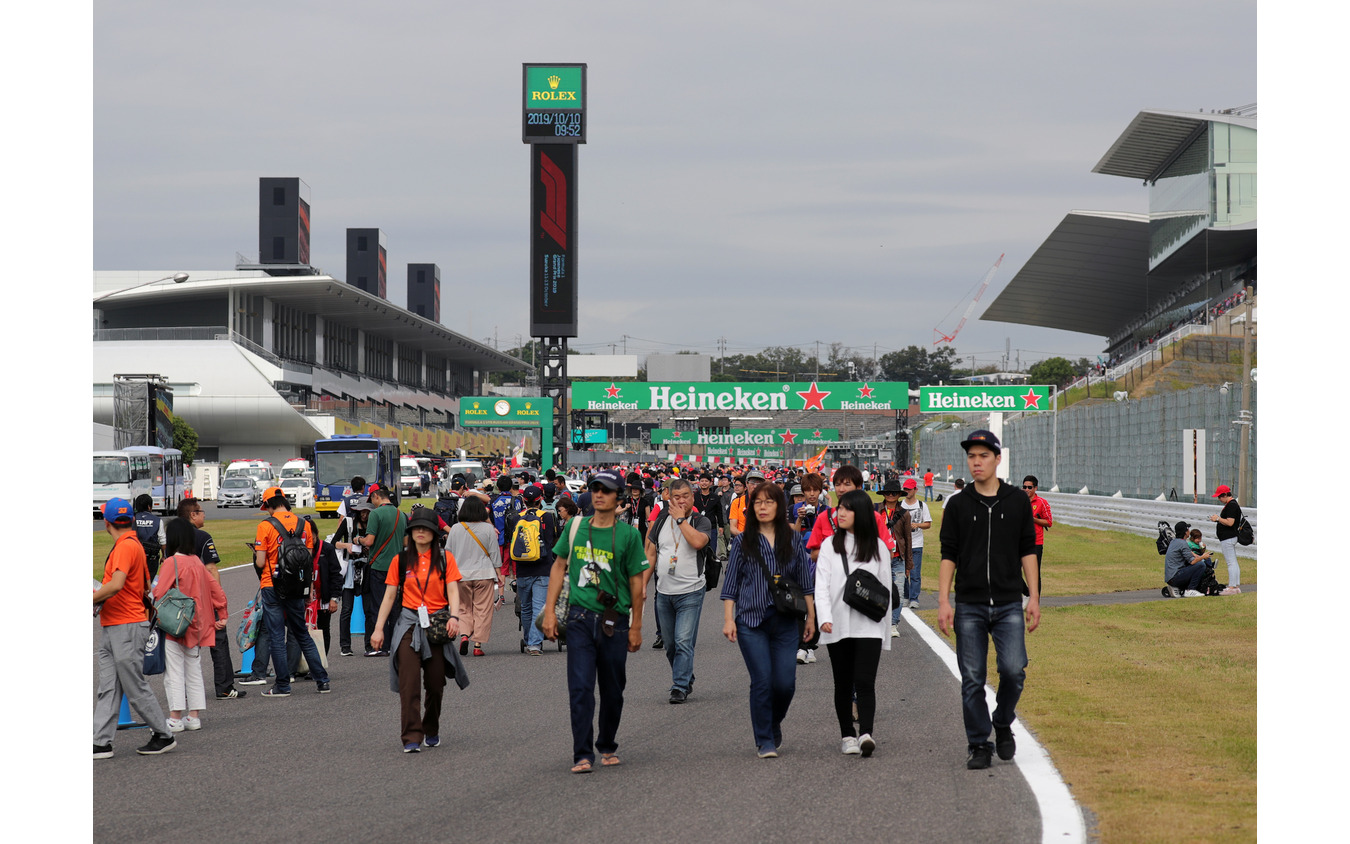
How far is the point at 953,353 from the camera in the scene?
151500 millimetres

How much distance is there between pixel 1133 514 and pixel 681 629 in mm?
22912

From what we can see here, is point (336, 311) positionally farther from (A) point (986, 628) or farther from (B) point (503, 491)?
(A) point (986, 628)

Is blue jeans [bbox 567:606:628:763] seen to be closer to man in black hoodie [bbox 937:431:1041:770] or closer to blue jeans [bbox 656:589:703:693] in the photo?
man in black hoodie [bbox 937:431:1041:770]

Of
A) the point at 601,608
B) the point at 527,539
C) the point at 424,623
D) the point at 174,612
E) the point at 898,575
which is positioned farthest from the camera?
the point at 898,575

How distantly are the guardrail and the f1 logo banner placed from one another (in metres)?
35.3

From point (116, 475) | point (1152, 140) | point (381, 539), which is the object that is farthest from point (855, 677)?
point (1152, 140)

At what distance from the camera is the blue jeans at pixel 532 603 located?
44.5ft

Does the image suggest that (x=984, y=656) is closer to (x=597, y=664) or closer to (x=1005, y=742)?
(x=1005, y=742)

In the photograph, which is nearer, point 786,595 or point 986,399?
point 786,595

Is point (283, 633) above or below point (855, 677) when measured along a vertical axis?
below

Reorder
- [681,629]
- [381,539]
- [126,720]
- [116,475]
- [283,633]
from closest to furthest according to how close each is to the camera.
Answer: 1. [126,720]
2. [681,629]
3. [283,633]
4. [381,539]
5. [116,475]

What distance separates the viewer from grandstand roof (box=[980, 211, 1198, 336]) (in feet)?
244

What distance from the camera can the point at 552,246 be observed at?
7062cm
